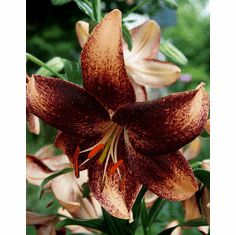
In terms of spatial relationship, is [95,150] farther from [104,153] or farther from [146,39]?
[146,39]

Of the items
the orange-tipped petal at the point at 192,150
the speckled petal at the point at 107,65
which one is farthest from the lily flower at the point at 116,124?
the orange-tipped petal at the point at 192,150

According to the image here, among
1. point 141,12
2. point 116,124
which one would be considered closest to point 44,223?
point 116,124

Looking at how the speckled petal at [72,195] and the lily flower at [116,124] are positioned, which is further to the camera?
the speckled petal at [72,195]

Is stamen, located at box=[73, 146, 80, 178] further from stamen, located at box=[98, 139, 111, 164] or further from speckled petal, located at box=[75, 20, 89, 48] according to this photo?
speckled petal, located at box=[75, 20, 89, 48]

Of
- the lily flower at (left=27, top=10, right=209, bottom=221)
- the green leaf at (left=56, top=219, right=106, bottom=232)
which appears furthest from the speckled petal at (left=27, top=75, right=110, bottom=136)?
the green leaf at (left=56, top=219, right=106, bottom=232)

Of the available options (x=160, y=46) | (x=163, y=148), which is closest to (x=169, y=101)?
(x=163, y=148)

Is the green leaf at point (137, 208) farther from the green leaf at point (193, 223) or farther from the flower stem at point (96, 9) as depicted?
the flower stem at point (96, 9)
